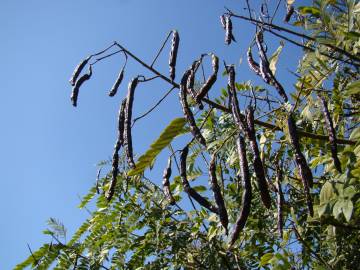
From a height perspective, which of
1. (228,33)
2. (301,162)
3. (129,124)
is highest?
(228,33)

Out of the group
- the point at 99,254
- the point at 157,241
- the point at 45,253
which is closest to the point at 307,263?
the point at 157,241

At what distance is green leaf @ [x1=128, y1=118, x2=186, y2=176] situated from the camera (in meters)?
1.85

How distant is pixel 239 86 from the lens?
141 inches

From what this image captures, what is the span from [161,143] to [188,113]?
9.5 inches

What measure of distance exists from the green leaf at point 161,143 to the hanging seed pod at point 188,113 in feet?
0.44

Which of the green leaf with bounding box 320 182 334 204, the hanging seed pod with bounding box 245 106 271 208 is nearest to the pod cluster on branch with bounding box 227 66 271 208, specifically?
the hanging seed pod with bounding box 245 106 271 208

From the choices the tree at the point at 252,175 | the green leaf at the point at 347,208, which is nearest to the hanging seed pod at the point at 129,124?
the tree at the point at 252,175

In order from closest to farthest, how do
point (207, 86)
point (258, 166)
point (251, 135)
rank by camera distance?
1. point (258, 166)
2. point (251, 135)
3. point (207, 86)

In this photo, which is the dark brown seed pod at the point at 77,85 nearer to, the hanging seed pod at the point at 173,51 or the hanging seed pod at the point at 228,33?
the hanging seed pod at the point at 173,51

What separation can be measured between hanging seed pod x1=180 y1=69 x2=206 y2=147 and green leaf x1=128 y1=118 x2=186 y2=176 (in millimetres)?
133

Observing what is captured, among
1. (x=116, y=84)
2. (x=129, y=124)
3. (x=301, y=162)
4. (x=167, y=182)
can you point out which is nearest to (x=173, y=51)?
(x=116, y=84)

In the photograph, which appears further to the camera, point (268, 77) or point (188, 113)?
point (268, 77)

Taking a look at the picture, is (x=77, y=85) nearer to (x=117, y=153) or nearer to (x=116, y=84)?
(x=116, y=84)

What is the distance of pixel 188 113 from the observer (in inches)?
67.0
